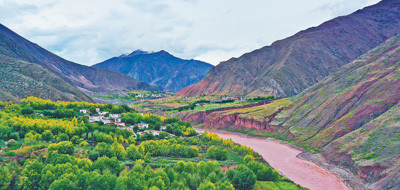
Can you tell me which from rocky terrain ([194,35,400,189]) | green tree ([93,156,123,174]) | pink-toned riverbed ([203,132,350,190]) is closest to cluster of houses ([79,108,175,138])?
green tree ([93,156,123,174])

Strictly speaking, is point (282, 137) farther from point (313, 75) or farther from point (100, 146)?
point (313, 75)

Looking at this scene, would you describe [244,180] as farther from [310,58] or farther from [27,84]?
[310,58]

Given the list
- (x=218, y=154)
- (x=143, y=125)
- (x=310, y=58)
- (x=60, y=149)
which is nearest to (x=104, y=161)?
(x=60, y=149)

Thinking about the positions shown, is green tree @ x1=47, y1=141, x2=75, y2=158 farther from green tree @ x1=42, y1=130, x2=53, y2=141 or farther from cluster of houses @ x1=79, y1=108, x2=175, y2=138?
cluster of houses @ x1=79, y1=108, x2=175, y2=138

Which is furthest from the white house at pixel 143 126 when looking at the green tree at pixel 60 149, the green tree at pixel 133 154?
the green tree at pixel 60 149

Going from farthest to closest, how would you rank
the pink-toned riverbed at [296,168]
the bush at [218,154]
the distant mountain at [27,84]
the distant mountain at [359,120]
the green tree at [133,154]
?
the distant mountain at [27,84] → the bush at [218,154] → the pink-toned riverbed at [296,168] → the distant mountain at [359,120] → the green tree at [133,154]

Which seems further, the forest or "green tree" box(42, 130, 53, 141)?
"green tree" box(42, 130, 53, 141)

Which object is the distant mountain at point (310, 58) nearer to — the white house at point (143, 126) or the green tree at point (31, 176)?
the white house at point (143, 126)
